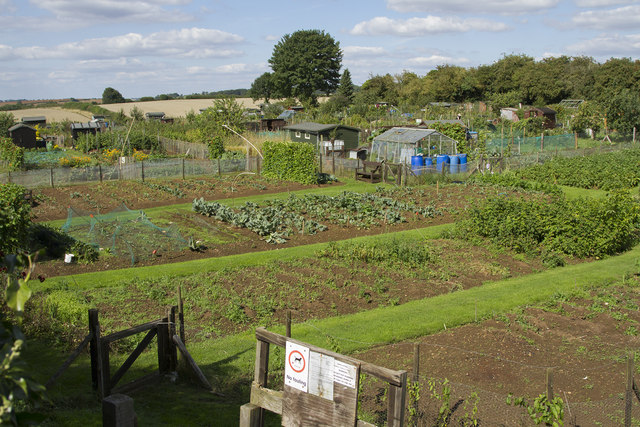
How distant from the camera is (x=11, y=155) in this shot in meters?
34.4

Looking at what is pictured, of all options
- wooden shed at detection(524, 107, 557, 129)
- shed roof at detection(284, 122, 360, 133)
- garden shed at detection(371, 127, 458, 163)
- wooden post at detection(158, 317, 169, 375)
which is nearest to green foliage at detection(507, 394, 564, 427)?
wooden post at detection(158, 317, 169, 375)

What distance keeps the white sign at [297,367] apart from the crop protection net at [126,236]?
1218 centimetres

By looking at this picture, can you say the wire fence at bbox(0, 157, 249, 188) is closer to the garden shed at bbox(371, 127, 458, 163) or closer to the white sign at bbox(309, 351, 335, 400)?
the garden shed at bbox(371, 127, 458, 163)

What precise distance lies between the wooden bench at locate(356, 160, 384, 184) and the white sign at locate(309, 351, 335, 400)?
1100 inches

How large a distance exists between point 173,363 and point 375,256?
27.8ft

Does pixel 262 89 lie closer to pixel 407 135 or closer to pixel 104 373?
pixel 407 135

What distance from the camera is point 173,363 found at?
9594 millimetres

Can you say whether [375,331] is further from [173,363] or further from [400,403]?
[400,403]

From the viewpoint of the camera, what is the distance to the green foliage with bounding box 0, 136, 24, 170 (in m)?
33.8

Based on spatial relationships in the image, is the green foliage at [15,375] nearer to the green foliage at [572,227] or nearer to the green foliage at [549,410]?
the green foliage at [549,410]

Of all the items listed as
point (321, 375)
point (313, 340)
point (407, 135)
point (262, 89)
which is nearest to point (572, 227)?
point (313, 340)

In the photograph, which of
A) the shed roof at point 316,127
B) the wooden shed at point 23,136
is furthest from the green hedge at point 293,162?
the wooden shed at point 23,136

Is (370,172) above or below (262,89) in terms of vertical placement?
below

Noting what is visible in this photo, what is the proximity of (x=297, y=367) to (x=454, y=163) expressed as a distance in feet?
102
